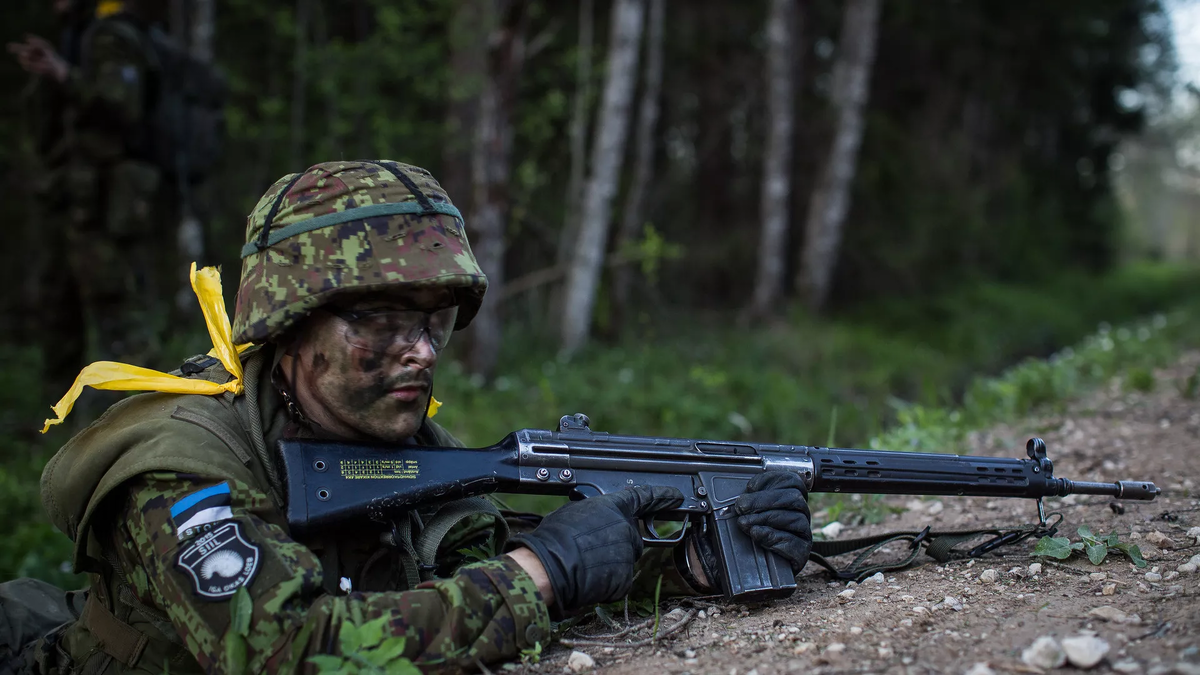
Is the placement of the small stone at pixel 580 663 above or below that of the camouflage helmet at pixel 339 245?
below

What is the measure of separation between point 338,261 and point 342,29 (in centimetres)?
1287

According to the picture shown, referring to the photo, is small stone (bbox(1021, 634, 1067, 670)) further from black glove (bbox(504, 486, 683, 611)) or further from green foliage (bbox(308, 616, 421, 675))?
green foliage (bbox(308, 616, 421, 675))

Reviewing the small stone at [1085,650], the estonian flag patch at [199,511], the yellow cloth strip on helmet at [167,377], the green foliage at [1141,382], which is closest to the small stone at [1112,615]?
the small stone at [1085,650]

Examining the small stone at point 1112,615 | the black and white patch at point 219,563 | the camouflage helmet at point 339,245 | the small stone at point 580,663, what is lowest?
the small stone at point 580,663

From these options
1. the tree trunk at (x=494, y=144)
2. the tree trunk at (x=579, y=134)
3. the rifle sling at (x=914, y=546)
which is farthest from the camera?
the tree trunk at (x=579, y=134)

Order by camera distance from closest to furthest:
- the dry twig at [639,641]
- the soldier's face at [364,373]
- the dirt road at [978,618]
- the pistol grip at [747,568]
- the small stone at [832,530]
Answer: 1. the dirt road at [978,618]
2. the soldier's face at [364,373]
3. the dry twig at [639,641]
4. the pistol grip at [747,568]
5. the small stone at [832,530]

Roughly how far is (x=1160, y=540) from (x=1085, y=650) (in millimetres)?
1418

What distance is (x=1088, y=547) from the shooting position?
10.1 ft

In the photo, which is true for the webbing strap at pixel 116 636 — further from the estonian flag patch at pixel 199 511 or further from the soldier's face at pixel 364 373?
the soldier's face at pixel 364 373

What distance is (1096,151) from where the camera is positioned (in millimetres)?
26469

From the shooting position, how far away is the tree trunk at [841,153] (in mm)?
13911

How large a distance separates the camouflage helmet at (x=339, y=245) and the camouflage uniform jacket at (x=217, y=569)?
0.97ft

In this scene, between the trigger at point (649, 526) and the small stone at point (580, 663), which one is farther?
the trigger at point (649, 526)

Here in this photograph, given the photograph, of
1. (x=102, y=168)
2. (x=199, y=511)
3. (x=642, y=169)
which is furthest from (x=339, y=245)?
(x=642, y=169)
